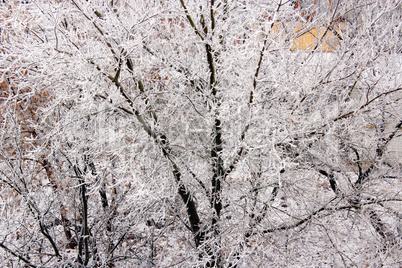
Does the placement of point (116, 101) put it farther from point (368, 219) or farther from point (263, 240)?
point (368, 219)

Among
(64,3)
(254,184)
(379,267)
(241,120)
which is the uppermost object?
(64,3)

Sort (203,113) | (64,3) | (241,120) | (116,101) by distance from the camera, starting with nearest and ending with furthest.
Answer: (64,3), (241,120), (116,101), (203,113)

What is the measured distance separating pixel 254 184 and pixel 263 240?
1211mm

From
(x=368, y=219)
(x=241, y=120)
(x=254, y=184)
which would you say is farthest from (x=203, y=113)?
(x=368, y=219)

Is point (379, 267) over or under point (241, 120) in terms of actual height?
under

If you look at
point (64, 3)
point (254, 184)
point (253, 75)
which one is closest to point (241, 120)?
point (253, 75)

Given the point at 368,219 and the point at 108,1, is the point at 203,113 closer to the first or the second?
the point at 108,1

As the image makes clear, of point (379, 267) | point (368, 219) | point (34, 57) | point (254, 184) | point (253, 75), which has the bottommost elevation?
point (379, 267)

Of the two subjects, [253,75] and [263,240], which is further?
[263,240]

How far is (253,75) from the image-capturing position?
13.4 ft

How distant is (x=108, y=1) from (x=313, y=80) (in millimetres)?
3600

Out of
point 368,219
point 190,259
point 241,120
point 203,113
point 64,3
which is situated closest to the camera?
point 64,3

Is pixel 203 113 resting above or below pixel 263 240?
above

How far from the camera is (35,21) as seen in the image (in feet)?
13.4
